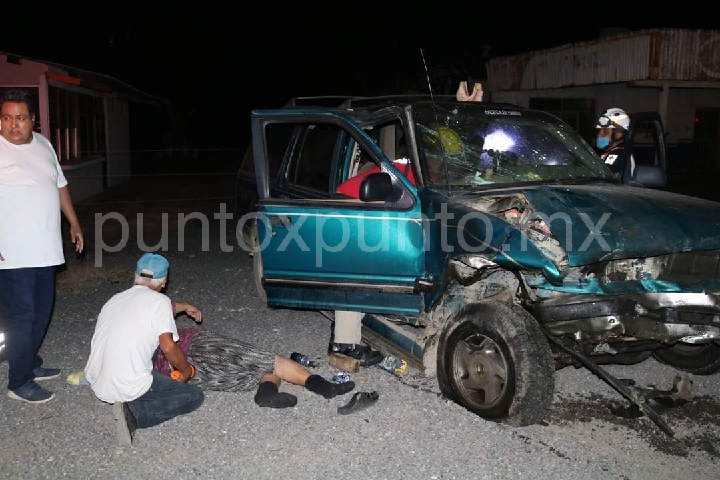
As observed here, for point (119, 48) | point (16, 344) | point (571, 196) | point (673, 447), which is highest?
point (119, 48)

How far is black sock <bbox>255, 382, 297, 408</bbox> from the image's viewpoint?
466cm

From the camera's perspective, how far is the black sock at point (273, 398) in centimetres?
466

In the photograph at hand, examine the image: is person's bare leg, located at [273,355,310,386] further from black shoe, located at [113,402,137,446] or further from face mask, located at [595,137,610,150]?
face mask, located at [595,137,610,150]

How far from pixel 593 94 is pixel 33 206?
67.2 feet

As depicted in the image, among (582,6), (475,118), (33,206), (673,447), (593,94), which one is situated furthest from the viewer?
(582,6)

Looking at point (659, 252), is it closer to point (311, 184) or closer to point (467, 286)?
point (467, 286)

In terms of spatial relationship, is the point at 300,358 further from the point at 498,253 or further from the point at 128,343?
the point at 498,253

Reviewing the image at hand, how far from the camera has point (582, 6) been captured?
143 feet

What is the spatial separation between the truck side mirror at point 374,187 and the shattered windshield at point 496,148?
0.35 meters

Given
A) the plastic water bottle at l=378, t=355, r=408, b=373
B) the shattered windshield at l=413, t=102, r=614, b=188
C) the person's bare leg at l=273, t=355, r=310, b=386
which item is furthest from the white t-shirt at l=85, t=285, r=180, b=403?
the shattered windshield at l=413, t=102, r=614, b=188

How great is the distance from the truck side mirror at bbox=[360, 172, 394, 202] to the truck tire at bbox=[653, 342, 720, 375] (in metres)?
2.33

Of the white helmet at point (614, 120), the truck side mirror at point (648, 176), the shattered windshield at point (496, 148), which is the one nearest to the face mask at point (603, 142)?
the white helmet at point (614, 120)

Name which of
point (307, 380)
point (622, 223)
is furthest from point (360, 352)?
point (622, 223)

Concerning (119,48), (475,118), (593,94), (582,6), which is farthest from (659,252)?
(582,6)
